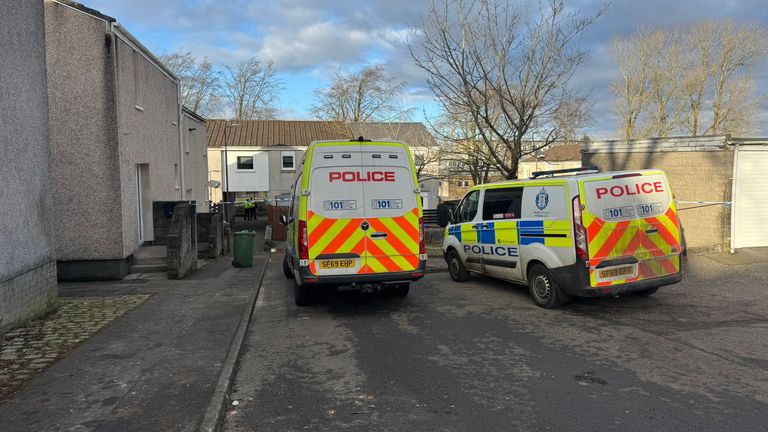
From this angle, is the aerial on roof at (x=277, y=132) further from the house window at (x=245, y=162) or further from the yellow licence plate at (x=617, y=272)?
the yellow licence plate at (x=617, y=272)

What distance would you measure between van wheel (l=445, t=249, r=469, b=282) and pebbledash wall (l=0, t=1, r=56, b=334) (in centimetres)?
695

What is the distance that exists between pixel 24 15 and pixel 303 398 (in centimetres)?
631

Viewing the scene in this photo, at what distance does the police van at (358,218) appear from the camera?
7605mm

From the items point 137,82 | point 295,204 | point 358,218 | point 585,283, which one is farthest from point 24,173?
point 585,283

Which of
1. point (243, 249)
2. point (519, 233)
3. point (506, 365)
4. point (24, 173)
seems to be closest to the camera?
point (506, 365)

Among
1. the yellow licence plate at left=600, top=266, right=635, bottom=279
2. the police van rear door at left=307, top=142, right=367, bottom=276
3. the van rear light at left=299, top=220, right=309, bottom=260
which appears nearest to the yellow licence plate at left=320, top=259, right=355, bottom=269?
the police van rear door at left=307, top=142, right=367, bottom=276

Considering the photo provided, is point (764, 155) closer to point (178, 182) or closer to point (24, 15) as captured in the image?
point (24, 15)

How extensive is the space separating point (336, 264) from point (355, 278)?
0.34 m

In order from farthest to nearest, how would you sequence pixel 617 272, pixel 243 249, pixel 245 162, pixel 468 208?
pixel 245 162 < pixel 243 249 < pixel 468 208 < pixel 617 272

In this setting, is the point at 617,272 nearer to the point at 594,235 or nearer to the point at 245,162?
the point at 594,235

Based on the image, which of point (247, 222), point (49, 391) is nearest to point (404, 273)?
point (49, 391)

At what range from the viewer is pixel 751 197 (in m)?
12.7

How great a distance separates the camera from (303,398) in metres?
4.69

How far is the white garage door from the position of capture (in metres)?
12.6
